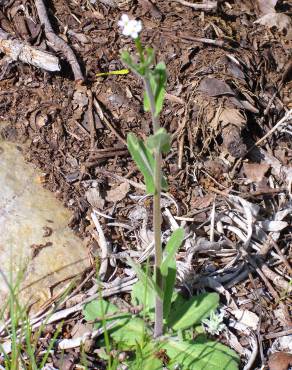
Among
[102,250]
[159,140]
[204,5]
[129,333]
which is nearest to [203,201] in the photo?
[102,250]

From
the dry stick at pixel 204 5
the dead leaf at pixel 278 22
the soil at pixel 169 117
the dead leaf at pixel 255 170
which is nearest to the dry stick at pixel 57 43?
the soil at pixel 169 117

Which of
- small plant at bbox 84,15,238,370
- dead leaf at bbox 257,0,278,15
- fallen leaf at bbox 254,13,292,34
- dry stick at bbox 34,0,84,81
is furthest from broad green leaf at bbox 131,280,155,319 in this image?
dead leaf at bbox 257,0,278,15

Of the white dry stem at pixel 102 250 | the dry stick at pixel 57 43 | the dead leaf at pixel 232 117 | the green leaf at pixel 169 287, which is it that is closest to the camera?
the green leaf at pixel 169 287

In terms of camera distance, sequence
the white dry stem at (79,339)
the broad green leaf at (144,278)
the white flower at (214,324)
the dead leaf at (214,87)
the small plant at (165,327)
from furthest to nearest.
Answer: the dead leaf at (214,87) → the white flower at (214,324) → the white dry stem at (79,339) → the small plant at (165,327) → the broad green leaf at (144,278)

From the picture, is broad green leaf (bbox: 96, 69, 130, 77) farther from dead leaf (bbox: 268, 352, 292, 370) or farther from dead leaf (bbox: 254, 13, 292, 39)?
dead leaf (bbox: 268, 352, 292, 370)

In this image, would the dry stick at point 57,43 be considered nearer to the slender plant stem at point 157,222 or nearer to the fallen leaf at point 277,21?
the fallen leaf at point 277,21
